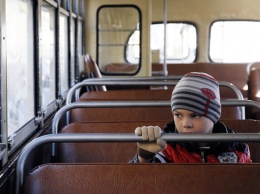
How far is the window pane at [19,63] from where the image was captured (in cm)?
226

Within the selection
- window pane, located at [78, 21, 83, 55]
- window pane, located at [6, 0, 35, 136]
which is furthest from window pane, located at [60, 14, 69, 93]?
window pane, located at [6, 0, 35, 136]

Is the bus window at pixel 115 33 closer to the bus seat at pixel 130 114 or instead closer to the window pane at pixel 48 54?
the window pane at pixel 48 54

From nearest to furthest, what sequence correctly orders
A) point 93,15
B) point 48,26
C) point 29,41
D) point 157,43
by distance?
point 29,41 → point 48,26 → point 93,15 → point 157,43

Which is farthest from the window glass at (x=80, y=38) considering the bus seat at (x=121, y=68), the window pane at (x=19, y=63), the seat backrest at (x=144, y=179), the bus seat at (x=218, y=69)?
the seat backrest at (x=144, y=179)

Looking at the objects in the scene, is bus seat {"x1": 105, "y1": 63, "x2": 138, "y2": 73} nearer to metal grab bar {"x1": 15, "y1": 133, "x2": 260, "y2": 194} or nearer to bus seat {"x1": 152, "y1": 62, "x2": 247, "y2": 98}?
bus seat {"x1": 152, "y1": 62, "x2": 247, "y2": 98}

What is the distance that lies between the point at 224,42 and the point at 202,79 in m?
5.55

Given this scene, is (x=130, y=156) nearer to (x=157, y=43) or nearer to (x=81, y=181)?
(x=81, y=181)

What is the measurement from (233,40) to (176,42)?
88 centimetres

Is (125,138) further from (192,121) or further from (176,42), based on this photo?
(176,42)

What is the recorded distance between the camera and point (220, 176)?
154cm

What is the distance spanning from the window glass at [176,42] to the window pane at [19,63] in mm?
4389

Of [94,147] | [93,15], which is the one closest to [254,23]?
[93,15]

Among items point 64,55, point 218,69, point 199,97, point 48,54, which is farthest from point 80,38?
point 199,97

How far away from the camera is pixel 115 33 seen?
6.06 m
